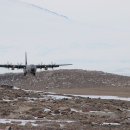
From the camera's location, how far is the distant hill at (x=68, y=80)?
12488 centimetres

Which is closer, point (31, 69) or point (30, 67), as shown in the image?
point (31, 69)

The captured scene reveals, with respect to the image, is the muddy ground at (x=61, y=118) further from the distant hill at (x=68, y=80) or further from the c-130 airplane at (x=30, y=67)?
the distant hill at (x=68, y=80)

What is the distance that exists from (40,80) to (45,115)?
90.9 meters

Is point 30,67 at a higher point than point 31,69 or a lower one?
higher

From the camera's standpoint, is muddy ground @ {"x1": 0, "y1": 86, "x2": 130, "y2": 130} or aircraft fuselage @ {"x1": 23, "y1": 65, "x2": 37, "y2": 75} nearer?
muddy ground @ {"x1": 0, "y1": 86, "x2": 130, "y2": 130}

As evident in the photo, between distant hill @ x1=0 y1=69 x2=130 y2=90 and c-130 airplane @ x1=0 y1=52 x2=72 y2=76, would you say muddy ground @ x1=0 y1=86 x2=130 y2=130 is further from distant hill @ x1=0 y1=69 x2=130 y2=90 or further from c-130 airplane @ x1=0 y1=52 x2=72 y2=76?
distant hill @ x1=0 y1=69 x2=130 y2=90

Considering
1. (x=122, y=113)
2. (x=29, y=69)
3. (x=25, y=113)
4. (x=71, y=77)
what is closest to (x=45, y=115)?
(x=25, y=113)

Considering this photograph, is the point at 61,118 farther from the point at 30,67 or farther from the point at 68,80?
the point at 68,80

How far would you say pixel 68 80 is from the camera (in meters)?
131

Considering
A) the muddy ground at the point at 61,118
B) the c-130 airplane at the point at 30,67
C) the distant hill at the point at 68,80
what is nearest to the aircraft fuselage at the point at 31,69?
the c-130 airplane at the point at 30,67

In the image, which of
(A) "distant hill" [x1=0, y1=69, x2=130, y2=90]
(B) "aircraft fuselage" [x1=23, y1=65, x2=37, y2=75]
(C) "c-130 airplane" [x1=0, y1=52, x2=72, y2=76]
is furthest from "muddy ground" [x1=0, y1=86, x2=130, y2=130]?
(A) "distant hill" [x1=0, y1=69, x2=130, y2=90]

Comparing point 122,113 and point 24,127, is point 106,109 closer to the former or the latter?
point 122,113

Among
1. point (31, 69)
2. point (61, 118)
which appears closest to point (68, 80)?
point (31, 69)

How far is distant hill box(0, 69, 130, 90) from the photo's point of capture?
12488 cm
